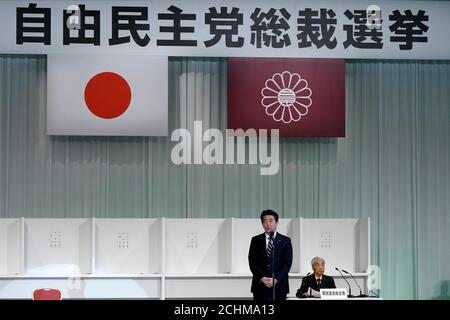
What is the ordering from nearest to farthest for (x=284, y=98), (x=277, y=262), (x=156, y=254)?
(x=277, y=262), (x=156, y=254), (x=284, y=98)

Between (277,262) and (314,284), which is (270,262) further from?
(314,284)

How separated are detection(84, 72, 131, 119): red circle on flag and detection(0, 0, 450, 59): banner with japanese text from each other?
31 centimetres

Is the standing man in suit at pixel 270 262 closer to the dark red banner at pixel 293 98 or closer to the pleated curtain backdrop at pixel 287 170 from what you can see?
the pleated curtain backdrop at pixel 287 170

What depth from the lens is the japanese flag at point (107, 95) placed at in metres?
7.74

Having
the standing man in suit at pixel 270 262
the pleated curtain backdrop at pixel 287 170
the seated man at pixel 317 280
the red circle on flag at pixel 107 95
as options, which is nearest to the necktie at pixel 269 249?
the standing man in suit at pixel 270 262

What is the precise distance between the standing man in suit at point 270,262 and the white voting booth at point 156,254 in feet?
4.76

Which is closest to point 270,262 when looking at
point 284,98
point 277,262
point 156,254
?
point 277,262

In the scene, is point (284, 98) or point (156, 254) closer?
point (156, 254)

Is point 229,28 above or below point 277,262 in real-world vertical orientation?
above

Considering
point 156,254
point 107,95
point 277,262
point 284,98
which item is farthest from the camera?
point 284,98

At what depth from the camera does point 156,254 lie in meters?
7.47

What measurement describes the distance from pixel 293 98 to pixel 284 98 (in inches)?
4.5

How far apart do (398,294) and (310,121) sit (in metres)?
2.25

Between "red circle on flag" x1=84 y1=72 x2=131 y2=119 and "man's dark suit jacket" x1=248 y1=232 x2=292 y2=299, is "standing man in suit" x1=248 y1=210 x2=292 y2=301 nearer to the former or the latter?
"man's dark suit jacket" x1=248 y1=232 x2=292 y2=299
